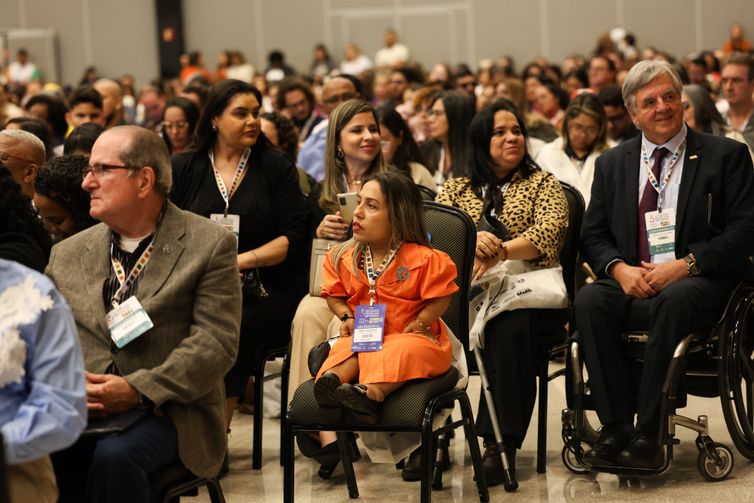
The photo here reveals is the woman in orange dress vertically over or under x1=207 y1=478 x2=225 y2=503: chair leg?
over

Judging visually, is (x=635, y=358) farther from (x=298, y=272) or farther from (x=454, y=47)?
(x=454, y=47)

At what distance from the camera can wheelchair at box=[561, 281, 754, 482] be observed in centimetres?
380

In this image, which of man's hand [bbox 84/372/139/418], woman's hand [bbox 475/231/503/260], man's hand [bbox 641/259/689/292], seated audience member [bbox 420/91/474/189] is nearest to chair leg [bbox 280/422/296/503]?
man's hand [bbox 84/372/139/418]

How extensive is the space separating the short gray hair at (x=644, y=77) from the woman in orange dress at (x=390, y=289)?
1066 mm

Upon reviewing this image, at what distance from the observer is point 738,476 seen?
3.95m

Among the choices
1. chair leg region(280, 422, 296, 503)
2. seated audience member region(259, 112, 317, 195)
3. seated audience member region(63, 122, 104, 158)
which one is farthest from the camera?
seated audience member region(259, 112, 317, 195)

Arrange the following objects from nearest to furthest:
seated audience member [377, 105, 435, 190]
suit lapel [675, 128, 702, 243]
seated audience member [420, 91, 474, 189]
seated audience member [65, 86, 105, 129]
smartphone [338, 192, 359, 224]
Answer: suit lapel [675, 128, 702, 243] → smartphone [338, 192, 359, 224] → seated audience member [377, 105, 435, 190] → seated audience member [420, 91, 474, 189] → seated audience member [65, 86, 105, 129]

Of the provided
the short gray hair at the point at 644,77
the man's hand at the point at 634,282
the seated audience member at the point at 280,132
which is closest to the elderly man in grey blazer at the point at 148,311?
the man's hand at the point at 634,282

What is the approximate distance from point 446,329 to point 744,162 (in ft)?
4.25

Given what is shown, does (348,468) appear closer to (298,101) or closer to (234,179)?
(234,179)

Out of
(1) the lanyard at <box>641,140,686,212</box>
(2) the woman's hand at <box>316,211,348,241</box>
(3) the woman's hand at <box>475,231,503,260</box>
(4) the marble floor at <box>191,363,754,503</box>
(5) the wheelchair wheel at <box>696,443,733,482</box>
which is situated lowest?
(4) the marble floor at <box>191,363,754,503</box>

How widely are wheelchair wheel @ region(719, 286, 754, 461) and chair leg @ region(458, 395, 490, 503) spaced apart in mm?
868

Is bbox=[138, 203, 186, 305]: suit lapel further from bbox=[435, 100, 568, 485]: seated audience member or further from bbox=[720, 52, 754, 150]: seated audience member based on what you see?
bbox=[720, 52, 754, 150]: seated audience member

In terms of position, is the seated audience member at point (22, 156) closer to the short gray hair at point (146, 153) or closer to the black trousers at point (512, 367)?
the short gray hair at point (146, 153)
